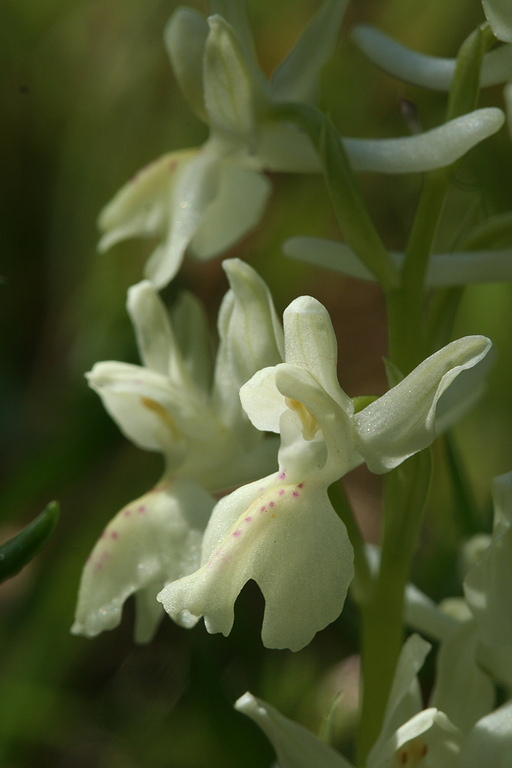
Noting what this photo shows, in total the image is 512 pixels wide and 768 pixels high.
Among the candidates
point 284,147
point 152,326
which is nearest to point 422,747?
point 152,326

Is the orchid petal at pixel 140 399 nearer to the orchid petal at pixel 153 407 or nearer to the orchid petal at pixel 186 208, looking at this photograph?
the orchid petal at pixel 153 407

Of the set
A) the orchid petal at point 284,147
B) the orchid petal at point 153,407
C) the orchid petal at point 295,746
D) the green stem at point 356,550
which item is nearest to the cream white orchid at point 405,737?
the orchid petal at point 295,746

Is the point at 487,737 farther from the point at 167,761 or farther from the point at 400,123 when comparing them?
the point at 400,123

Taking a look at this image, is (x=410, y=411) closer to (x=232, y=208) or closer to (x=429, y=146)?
(x=429, y=146)

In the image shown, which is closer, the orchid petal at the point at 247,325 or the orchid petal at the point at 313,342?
the orchid petal at the point at 313,342

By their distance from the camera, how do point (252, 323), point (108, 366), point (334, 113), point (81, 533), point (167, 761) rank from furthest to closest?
1. point (334, 113)
2. point (81, 533)
3. point (167, 761)
4. point (108, 366)
5. point (252, 323)

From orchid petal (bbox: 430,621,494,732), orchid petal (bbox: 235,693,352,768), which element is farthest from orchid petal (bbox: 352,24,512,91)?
orchid petal (bbox: 235,693,352,768)

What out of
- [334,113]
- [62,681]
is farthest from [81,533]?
[334,113]
